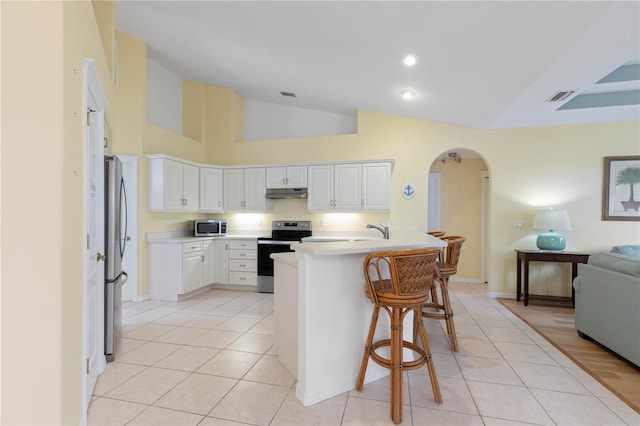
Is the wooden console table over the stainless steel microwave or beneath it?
beneath

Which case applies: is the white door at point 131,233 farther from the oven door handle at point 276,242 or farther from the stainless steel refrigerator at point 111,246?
the stainless steel refrigerator at point 111,246

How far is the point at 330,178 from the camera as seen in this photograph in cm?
501

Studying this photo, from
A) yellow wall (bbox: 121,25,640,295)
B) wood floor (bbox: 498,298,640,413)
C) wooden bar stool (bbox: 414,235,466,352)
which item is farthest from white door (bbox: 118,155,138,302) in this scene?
wood floor (bbox: 498,298,640,413)

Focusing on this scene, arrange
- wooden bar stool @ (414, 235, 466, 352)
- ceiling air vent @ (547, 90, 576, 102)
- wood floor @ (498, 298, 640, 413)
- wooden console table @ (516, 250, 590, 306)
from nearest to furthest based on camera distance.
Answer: wood floor @ (498, 298, 640, 413) → wooden bar stool @ (414, 235, 466, 352) → ceiling air vent @ (547, 90, 576, 102) → wooden console table @ (516, 250, 590, 306)

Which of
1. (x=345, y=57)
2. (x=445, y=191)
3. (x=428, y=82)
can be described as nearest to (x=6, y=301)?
(x=345, y=57)

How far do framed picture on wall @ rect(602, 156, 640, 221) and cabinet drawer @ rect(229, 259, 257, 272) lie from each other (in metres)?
5.38

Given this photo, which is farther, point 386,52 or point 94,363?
point 386,52

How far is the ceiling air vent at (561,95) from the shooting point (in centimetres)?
341

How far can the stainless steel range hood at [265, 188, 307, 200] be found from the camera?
5.13 metres

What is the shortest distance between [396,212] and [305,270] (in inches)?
133

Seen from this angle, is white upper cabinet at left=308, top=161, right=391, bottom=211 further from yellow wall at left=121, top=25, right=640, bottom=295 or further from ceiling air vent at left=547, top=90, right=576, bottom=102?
ceiling air vent at left=547, top=90, right=576, bottom=102

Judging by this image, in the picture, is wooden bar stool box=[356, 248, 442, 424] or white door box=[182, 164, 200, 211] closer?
wooden bar stool box=[356, 248, 442, 424]

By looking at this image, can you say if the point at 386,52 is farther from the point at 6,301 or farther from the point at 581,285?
the point at 6,301

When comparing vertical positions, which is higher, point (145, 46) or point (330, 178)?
point (145, 46)
